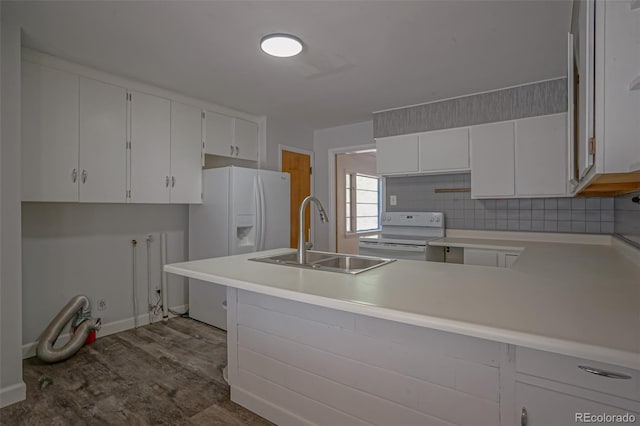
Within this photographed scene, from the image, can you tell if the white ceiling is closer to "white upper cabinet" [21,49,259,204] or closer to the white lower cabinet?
"white upper cabinet" [21,49,259,204]

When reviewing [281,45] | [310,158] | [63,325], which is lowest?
[63,325]

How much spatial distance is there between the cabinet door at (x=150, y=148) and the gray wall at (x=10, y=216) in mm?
948

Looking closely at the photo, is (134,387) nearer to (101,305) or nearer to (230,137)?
(101,305)

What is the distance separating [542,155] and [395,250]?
5.24 ft

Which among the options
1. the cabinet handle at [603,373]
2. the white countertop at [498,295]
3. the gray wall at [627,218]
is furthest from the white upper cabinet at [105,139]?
the gray wall at [627,218]

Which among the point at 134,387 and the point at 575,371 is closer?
the point at 575,371

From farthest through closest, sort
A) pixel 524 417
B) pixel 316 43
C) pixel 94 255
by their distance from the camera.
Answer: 1. pixel 94 255
2. pixel 316 43
3. pixel 524 417

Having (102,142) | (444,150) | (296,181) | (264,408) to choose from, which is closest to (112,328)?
(102,142)

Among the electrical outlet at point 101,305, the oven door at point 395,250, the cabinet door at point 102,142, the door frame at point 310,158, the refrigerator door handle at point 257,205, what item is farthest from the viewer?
the door frame at point 310,158

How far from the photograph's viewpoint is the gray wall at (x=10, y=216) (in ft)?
6.80

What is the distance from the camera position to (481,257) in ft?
10.1

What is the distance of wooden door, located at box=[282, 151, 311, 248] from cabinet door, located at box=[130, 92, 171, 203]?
160cm

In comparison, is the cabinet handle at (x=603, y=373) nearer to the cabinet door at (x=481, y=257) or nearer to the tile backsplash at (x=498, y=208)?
the cabinet door at (x=481, y=257)

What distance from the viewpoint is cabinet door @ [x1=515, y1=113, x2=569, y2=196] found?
2932 millimetres
